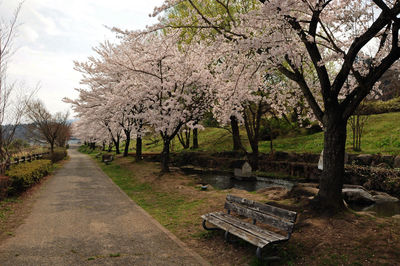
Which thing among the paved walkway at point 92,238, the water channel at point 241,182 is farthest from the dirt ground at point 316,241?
the water channel at point 241,182

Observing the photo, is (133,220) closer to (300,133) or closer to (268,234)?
(268,234)

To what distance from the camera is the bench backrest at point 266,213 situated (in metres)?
4.71

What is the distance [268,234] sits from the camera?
4.80 meters

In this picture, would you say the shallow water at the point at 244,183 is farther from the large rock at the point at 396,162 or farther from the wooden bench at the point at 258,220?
the wooden bench at the point at 258,220

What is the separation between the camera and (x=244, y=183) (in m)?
15.5

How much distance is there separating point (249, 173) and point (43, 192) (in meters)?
11.2

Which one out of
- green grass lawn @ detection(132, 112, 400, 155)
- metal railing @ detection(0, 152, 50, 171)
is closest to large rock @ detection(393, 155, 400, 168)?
green grass lawn @ detection(132, 112, 400, 155)

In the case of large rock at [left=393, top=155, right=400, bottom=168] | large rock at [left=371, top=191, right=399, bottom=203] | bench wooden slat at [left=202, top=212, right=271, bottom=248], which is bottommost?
large rock at [left=371, top=191, right=399, bottom=203]

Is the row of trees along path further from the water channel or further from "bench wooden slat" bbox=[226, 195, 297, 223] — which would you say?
the water channel

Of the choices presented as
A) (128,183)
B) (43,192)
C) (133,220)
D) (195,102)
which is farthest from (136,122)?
(133,220)

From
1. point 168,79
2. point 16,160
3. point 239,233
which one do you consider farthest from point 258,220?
point 16,160

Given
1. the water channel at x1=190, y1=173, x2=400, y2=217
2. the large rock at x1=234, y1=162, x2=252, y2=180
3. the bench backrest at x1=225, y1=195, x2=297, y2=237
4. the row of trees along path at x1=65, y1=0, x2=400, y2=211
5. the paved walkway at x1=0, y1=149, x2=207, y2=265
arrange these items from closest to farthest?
the bench backrest at x1=225, y1=195, x2=297, y2=237
the paved walkway at x1=0, y1=149, x2=207, y2=265
the row of trees along path at x1=65, y1=0, x2=400, y2=211
the water channel at x1=190, y1=173, x2=400, y2=217
the large rock at x1=234, y1=162, x2=252, y2=180

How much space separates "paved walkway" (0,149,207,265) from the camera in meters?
4.84

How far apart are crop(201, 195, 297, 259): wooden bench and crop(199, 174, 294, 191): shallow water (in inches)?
326
